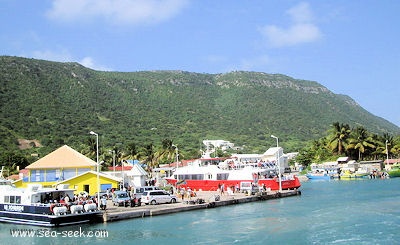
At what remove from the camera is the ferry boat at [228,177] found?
6166 cm

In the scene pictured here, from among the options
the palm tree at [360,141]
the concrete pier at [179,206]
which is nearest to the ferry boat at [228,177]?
the concrete pier at [179,206]

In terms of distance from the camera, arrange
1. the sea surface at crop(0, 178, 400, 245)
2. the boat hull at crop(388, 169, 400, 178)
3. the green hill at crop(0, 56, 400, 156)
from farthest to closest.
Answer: the green hill at crop(0, 56, 400, 156) → the boat hull at crop(388, 169, 400, 178) → the sea surface at crop(0, 178, 400, 245)

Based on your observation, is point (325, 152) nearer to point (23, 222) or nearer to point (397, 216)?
point (397, 216)

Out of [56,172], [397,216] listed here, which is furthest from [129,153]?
[397,216]

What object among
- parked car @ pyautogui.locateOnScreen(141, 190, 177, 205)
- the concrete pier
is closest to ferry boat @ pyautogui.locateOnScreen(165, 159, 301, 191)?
the concrete pier

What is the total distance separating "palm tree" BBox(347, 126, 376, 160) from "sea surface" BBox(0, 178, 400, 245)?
70025 millimetres

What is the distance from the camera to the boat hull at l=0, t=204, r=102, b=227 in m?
35.3

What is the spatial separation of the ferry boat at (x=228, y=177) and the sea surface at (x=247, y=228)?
638 inches

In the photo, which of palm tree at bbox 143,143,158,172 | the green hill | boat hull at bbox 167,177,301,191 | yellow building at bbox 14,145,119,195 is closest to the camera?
yellow building at bbox 14,145,119,195

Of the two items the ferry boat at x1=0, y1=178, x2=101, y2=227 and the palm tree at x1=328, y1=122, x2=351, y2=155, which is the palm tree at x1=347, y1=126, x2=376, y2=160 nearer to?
the palm tree at x1=328, y1=122, x2=351, y2=155

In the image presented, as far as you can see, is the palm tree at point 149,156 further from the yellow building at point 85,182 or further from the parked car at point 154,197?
the parked car at point 154,197

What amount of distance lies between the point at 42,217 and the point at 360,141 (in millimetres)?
93523

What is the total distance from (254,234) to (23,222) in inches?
762

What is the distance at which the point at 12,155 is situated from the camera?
94188mm
